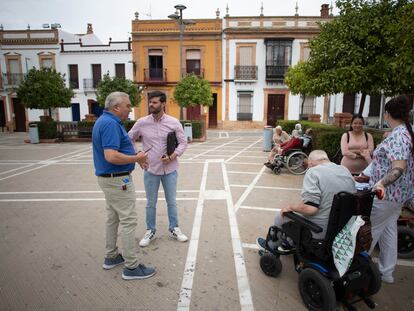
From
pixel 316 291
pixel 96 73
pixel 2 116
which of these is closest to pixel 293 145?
pixel 316 291

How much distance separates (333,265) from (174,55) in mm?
23538

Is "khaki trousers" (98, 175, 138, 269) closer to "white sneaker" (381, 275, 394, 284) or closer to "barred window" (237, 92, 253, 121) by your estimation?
"white sneaker" (381, 275, 394, 284)

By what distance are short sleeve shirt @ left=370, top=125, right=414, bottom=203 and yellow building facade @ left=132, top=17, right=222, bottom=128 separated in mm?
21081

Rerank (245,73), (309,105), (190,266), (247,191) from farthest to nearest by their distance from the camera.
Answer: (309,105) → (245,73) → (247,191) → (190,266)

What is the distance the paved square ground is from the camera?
276cm

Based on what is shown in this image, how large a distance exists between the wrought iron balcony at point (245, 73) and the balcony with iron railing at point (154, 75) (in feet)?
19.5

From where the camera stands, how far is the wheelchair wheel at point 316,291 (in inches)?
94.7

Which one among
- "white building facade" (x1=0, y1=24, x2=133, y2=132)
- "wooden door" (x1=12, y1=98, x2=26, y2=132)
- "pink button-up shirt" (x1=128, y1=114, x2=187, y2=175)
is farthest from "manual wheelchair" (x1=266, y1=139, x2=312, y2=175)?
"wooden door" (x1=12, y1=98, x2=26, y2=132)

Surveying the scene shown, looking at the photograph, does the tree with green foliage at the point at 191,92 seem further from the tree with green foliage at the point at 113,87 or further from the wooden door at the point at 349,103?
the wooden door at the point at 349,103

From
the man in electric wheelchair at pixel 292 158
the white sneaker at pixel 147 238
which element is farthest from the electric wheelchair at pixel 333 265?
the man in electric wheelchair at pixel 292 158

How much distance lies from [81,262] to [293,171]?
19.7 feet

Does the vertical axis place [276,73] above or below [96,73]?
below

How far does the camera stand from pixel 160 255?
141 inches

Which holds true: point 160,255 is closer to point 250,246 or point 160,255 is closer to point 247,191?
point 250,246
